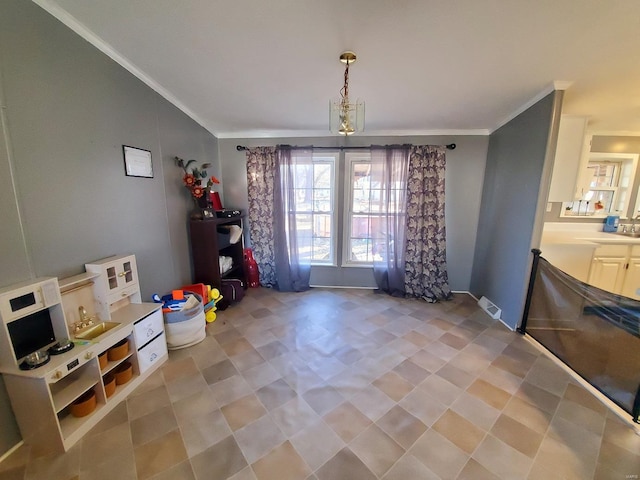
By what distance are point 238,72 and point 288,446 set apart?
2.53 meters

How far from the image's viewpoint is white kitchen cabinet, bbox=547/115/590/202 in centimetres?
212

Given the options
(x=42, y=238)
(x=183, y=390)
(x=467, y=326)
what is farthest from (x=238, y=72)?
(x=467, y=326)

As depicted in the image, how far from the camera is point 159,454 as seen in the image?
1215 mm

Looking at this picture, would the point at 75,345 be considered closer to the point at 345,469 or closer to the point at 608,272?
the point at 345,469

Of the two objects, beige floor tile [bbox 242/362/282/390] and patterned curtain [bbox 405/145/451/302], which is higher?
patterned curtain [bbox 405/145/451/302]

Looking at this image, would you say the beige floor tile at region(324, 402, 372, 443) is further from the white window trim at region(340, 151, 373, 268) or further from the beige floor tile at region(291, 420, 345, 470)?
the white window trim at region(340, 151, 373, 268)

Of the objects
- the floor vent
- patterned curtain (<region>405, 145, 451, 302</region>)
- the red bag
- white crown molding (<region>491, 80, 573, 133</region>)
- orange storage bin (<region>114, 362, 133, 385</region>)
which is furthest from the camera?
patterned curtain (<region>405, 145, 451, 302</region>)

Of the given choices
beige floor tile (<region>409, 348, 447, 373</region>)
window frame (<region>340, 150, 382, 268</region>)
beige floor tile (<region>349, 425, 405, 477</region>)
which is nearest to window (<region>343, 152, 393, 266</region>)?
window frame (<region>340, 150, 382, 268</region>)

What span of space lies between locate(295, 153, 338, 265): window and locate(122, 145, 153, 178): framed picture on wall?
1651 mm

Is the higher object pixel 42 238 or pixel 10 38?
pixel 10 38

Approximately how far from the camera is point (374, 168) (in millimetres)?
3021

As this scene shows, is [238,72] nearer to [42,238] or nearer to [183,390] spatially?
[42,238]

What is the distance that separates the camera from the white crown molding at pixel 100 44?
130cm

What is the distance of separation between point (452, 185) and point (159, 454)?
145 inches
